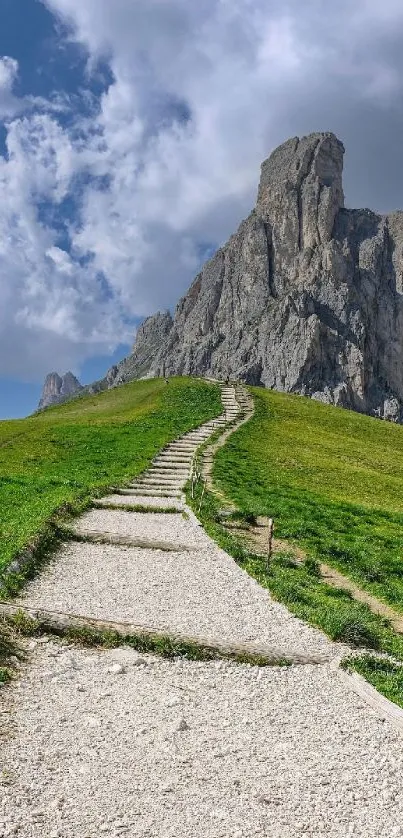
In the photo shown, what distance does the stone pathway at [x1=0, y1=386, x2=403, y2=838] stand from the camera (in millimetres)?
6215

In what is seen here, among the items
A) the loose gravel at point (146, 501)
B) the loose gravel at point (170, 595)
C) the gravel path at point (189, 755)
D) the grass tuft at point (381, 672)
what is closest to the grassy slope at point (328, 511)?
the grass tuft at point (381, 672)

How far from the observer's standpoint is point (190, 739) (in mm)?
7758

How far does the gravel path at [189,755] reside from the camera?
6.16 m

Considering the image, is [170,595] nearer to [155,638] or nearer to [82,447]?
[155,638]

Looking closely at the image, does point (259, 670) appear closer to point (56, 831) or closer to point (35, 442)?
point (56, 831)

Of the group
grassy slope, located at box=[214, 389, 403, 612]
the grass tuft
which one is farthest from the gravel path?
grassy slope, located at box=[214, 389, 403, 612]

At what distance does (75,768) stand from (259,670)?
4293mm

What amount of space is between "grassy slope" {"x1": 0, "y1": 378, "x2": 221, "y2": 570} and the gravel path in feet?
19.5

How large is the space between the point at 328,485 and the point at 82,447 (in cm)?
1812

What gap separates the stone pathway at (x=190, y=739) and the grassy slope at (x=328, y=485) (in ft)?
22.0

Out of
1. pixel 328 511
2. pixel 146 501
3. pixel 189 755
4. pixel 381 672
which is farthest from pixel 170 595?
pixel 328 511

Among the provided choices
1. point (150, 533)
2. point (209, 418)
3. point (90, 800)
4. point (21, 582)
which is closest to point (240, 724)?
point (90, 800)

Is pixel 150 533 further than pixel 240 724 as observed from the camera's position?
Yes

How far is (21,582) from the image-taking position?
43.8 feet
